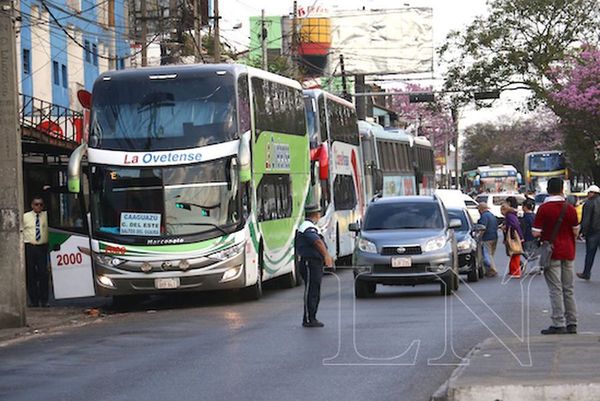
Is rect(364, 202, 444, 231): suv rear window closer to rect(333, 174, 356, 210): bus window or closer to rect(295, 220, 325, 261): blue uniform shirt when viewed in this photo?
rect(295, 220, 325, 261): blue uniform shirt

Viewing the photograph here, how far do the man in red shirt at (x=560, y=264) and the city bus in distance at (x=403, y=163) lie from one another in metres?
27.7

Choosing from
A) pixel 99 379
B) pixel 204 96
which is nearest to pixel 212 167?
pixel 204 96

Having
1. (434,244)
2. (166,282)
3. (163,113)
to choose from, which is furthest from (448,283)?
(163,113)

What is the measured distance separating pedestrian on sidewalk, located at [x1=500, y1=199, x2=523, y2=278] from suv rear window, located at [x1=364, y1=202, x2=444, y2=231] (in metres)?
4.98

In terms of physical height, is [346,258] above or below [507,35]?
below

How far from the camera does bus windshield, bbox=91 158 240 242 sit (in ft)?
77.9

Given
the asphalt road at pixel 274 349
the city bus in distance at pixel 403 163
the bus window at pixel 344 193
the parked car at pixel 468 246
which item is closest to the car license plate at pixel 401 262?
the asphalt road at pixel 274 349

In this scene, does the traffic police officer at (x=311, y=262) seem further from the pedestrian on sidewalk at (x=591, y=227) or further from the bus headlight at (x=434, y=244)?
the pedestrian on sidewalk at (x=591, y=227)

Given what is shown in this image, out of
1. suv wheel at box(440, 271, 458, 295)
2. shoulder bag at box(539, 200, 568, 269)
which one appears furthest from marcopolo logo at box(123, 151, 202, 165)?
shoulder bag at box(539, 200, 568, 269)

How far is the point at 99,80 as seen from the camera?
965 inches

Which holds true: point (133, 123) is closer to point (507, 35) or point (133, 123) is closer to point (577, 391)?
point (577, 391)

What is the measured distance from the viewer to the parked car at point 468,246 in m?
28.7

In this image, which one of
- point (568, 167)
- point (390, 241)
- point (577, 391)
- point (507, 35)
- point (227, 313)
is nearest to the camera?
point (577, 391)

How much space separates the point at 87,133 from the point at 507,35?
42.8 metres
